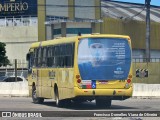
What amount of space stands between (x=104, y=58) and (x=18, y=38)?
63045 millimetres

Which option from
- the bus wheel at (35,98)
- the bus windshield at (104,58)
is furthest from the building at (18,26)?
the bus windshield at (104,58)

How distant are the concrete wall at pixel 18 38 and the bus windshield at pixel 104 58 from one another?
6130 centimetres

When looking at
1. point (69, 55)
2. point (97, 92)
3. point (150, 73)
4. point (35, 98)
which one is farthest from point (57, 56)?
point (150, 73)

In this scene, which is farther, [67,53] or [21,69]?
[21,69]

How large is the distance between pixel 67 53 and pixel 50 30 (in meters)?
58.5

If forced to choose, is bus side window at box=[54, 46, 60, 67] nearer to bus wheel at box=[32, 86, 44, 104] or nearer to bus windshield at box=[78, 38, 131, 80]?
bus windshield at box=[78, 38, 131, 80]

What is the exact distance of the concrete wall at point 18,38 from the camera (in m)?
84.0

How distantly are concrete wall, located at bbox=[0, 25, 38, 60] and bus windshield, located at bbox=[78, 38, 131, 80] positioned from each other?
61.3 meters

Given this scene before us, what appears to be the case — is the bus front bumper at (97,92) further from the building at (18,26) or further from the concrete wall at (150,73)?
the building at (18,26)

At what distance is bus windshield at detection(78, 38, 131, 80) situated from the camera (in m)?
22.4

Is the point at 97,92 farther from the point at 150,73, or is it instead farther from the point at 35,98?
the point at 150,73

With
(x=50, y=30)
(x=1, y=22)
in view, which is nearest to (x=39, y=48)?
(x=50, y=30)

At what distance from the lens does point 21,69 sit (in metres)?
83.4

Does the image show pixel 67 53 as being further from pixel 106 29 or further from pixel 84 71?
pixel 106 29
